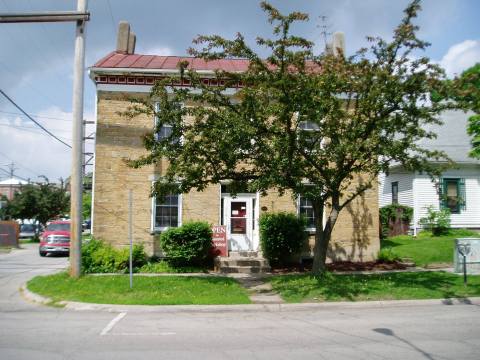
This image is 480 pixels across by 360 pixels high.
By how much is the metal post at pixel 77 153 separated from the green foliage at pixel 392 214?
54.6ft

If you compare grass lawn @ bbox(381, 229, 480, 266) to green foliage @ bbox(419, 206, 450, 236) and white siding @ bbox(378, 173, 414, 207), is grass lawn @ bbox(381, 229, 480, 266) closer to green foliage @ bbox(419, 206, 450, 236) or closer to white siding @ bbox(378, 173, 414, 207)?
green foliage @ bbox(419, 206, 450, 236)

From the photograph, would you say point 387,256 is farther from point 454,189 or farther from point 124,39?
point 124,39

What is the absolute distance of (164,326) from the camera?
8.27 m

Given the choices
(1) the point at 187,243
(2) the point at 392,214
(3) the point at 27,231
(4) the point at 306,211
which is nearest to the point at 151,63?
(1) the point at 187,243

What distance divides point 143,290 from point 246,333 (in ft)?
16.0

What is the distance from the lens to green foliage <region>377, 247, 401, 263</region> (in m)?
16.5

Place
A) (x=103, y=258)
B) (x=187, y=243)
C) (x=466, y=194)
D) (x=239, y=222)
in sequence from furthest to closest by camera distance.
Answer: (x=466, y=194)
(x=239, y=222)
(x=187, y=243)
(x=103, y=258)

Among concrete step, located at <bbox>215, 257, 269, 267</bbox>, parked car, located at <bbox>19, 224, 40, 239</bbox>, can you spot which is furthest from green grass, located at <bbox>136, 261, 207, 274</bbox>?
parked car, located at <bbox>19, 224, 40, 239</bbox>

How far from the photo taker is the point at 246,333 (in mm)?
7617

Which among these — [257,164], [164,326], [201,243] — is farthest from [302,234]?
[164,326]

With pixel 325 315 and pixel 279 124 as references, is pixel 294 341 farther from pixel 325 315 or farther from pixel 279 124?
pixel 279 124

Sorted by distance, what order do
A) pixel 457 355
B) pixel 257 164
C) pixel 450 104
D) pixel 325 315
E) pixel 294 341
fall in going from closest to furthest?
1. pixel 457 355
2. pixel 294 341
3. pixel 325 315
4. pixel 450 104
5. pixel 257 164

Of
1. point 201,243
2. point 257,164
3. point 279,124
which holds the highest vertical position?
point 279,124

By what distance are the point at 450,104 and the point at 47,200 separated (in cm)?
3122
